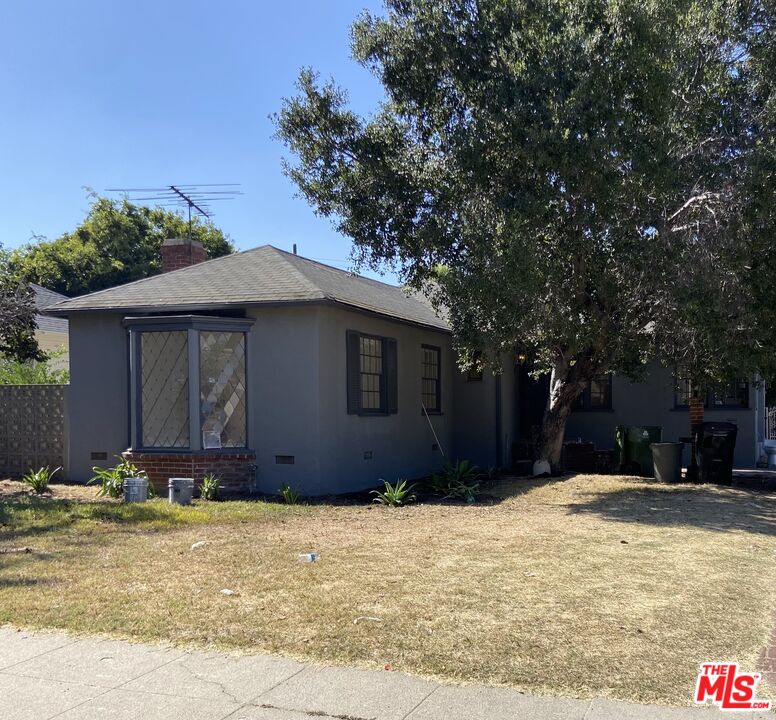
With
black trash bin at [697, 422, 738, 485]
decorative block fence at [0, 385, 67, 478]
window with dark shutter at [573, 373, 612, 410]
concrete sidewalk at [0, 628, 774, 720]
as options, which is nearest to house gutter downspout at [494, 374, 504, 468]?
window with dark shutter at [573, 373, 612, 410]

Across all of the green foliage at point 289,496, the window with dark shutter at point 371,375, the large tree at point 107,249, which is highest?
the large tree at point 107,249

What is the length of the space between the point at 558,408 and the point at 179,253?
864cm

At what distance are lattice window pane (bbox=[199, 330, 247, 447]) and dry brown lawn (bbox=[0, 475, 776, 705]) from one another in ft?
6.89

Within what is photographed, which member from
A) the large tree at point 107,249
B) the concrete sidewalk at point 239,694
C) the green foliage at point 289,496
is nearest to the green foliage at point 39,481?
the green foliage at point 289,496

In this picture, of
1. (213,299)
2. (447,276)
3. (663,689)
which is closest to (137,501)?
(213,299)

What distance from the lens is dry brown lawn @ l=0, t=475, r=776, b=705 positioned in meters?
4.96

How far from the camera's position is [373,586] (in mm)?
6531

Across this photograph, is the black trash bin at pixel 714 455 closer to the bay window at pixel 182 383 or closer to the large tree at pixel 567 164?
the large tree at pixel 567 164

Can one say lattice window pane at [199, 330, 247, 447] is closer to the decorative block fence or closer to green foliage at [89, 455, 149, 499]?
green foliage at [89, 455, 149, 499]

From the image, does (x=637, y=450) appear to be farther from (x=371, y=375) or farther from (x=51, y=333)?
(x=51, y=333)

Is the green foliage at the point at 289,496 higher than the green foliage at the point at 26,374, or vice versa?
the green foliage at the point at 26,374

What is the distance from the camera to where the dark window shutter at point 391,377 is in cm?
1500

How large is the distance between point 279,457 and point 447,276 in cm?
401

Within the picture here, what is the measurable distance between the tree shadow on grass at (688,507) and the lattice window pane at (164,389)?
20.7 ft
